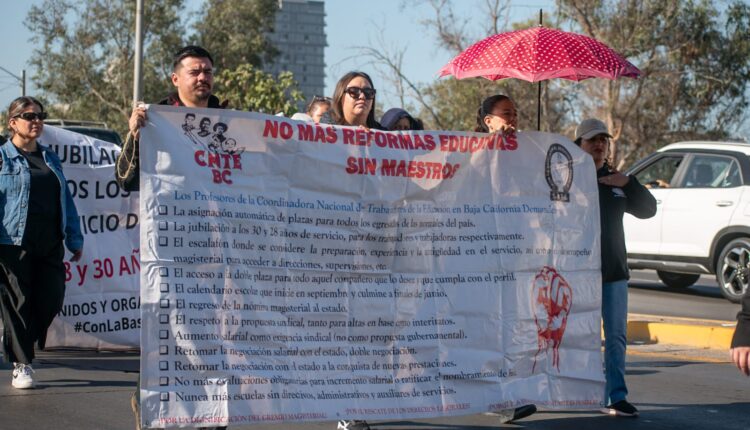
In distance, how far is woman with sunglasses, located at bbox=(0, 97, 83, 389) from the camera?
7332mm

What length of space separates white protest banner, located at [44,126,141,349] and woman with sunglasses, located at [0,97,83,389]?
130 centimetres

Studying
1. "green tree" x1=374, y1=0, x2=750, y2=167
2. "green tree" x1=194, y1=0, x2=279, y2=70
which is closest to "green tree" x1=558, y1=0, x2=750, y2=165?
"green tree" x1=374, y1=0, x2=750, y2=167

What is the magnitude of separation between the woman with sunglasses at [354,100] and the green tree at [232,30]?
138 feet

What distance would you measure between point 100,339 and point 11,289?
1566 mm

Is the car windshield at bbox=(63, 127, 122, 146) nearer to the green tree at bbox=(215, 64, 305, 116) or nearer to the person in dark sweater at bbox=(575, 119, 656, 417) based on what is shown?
the green tree at bbox=(215, 64, 305, 116)

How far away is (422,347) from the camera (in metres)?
5.71

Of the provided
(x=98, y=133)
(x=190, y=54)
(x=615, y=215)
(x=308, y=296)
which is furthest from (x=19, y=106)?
Result: (x=98, y=133)

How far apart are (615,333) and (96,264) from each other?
4.09 metres

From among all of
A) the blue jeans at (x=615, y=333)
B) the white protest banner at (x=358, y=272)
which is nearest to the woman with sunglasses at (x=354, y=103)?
the white protest banner at (x=358, y=272)

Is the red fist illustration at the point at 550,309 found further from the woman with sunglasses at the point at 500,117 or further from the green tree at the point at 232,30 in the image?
the green tree at the point at 232,30

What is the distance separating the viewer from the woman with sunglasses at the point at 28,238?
7.33 m

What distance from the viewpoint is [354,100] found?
6.02 meters

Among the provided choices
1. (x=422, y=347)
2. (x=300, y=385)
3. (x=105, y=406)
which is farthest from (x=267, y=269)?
(x=105, y=406)

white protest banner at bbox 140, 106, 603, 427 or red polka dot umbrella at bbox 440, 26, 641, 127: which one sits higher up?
red polka dot umbrella at bbox 440, 26, 641, 127
